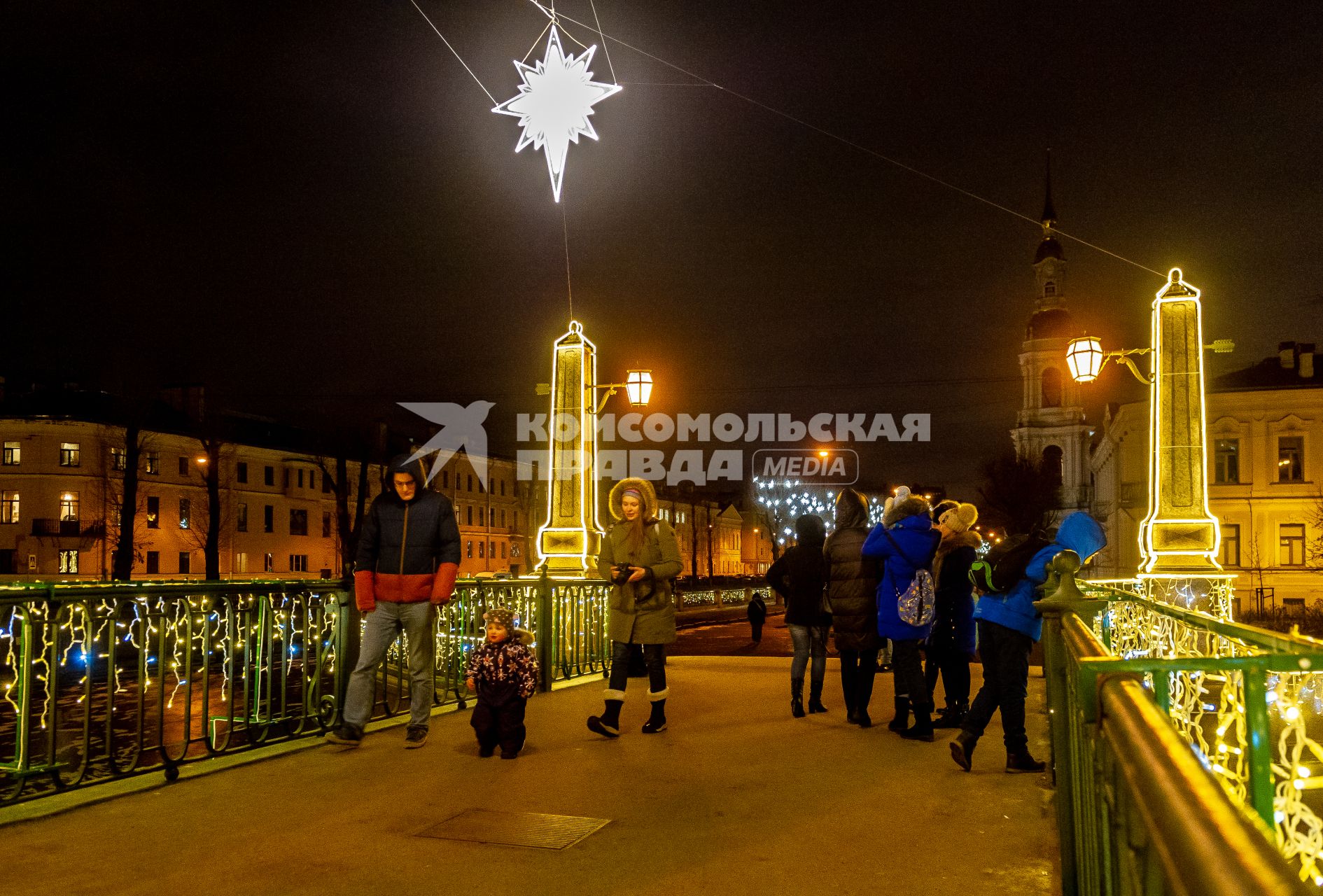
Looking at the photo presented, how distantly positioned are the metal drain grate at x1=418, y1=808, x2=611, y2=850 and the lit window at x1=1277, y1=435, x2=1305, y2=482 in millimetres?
57057

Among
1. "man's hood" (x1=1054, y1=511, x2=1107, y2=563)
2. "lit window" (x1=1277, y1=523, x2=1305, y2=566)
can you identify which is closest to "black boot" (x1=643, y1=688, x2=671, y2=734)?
"man's hood" (x1=1054, y1=511, x2=1107, y2=563)

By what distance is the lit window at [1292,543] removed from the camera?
52125 mm

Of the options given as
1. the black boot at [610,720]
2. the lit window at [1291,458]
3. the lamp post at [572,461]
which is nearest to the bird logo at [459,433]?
the lit window at [1291,458]

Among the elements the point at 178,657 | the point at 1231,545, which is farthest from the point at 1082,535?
the point at 1231,545

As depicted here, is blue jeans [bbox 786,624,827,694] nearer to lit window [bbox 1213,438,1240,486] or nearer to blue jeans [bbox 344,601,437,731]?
blue jeans [bbox 344,601,437,731]

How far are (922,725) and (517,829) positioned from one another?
3.64m

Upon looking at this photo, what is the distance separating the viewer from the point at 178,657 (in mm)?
6285

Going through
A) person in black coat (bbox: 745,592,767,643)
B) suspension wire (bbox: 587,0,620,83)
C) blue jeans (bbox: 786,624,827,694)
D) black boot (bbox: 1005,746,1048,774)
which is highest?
suspension wire (bbox: 587,0,620,83)

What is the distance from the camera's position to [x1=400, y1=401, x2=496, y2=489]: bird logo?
244 feet

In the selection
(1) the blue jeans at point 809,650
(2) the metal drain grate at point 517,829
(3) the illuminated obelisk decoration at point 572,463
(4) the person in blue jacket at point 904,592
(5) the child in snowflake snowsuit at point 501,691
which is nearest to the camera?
(2) the metal drain grate at point 517,829

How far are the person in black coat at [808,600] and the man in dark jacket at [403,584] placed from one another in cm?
295

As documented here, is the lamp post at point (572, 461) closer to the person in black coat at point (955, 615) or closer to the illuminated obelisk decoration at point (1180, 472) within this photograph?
the person in black coat at point (955, 615)

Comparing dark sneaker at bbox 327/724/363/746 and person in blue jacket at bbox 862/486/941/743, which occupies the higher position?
person in blue jacket at bbox 862/486/941/743

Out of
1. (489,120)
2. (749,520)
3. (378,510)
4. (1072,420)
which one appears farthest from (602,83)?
(749,520)
